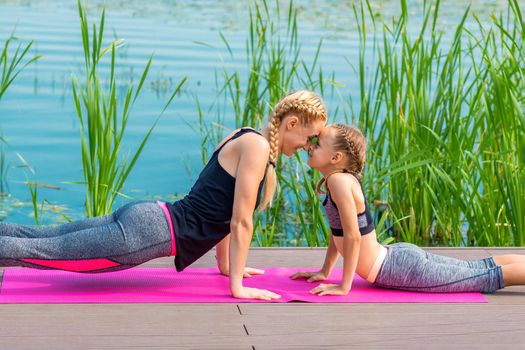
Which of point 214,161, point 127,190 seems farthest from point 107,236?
point 127,190

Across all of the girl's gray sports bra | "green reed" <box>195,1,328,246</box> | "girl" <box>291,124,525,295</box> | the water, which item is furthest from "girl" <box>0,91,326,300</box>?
the water

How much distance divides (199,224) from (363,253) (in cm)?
55

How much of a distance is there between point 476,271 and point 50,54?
6357 mm

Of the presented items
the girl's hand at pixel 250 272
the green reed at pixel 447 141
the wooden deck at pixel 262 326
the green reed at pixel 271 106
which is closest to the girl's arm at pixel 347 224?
the wooden deck at pixel 262 326

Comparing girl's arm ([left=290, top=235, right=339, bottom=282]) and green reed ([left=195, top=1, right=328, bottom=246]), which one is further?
green reed ([left=195, top=1, right=328, bottom=246])

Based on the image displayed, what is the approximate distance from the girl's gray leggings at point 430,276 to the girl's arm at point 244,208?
1.33 feet

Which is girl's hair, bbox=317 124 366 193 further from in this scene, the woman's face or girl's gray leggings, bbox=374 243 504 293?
girl's gray leggings, bbox=374 243 504 293

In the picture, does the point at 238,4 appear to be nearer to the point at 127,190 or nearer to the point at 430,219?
the point at 127,190

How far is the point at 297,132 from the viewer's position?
3332 mm

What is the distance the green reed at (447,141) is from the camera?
4.42m

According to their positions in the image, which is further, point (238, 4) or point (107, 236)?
point (238, 4)

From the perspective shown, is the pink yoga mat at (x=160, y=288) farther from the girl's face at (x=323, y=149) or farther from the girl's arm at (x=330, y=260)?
the girl's face at (x=323, y=149)

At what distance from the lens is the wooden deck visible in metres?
2.82

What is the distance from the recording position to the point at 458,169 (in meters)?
4.62
